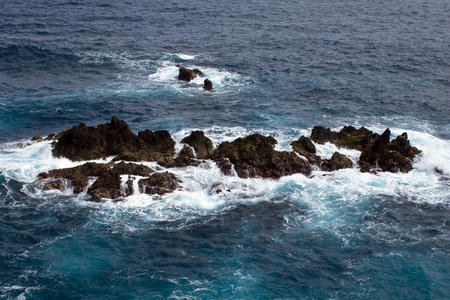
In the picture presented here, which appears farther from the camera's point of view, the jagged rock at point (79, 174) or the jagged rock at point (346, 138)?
the jagged rock at point (346, 138)

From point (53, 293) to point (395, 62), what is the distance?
265 ft

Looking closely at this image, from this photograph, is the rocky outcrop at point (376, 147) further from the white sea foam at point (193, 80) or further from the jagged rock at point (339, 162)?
the white sea foam at point (193, 80)

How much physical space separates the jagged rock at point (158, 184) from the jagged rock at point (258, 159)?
6.48 meters

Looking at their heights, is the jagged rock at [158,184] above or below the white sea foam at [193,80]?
below

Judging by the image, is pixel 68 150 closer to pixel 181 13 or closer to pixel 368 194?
pixel 368 194

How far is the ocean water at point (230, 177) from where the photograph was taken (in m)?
34.4

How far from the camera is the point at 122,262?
35531 mm

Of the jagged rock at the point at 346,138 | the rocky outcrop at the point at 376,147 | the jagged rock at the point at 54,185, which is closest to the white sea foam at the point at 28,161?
the jagged rock at the point at 54,185

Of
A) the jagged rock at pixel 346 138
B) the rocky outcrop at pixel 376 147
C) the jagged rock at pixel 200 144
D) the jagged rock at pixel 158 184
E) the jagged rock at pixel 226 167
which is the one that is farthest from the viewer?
the jagged rock at pixel 346 138

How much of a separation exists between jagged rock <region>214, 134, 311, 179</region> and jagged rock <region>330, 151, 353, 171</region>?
9.79 ft

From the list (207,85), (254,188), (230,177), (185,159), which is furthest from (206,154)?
(207,85)

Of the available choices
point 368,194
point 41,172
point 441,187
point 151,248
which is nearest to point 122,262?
point 151,248

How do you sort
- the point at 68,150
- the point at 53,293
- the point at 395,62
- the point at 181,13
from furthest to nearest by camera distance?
the point at 181,13
the point at 395,62
the point at 68,150
the point at 53,293

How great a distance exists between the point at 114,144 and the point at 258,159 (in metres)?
17.7
